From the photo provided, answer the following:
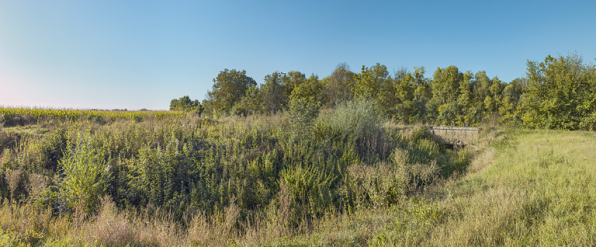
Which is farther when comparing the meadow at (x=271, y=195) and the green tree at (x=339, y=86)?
the green tree at (x=339, y=86)

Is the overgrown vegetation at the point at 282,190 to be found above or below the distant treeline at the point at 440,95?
below

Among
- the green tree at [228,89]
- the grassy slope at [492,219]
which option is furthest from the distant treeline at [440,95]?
the grassy slope at [492,219]

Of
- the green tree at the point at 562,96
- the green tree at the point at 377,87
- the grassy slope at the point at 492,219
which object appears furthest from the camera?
the green tree at the point at 377,87

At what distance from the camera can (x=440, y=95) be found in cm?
2961

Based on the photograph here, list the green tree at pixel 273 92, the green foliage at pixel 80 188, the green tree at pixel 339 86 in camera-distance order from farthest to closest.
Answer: the green tree at pixel 339 86 → the green tree at pixel 273 92 → the green foliage at pixel 80 188

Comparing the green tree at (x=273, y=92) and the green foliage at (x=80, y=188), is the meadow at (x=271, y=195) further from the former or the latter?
the green tree at (x=273, y=92)

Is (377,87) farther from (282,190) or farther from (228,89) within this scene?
(282,190)

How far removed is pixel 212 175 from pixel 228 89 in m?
21.2

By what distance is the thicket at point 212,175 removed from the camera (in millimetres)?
3801

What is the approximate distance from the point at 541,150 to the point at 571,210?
4.92 metres

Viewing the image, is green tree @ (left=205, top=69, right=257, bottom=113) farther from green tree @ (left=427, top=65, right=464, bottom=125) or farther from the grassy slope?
the grassy slope

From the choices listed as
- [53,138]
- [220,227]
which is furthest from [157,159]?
[53,138]

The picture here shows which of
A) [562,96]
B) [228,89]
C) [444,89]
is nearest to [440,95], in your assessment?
[444,89]

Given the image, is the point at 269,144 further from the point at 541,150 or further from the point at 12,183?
the point at 541,150
